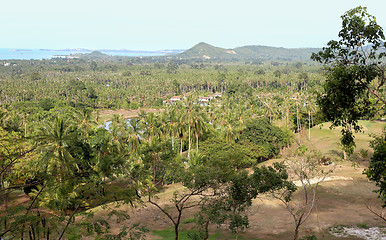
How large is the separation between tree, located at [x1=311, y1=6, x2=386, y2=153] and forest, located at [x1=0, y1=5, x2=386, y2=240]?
0.13 ft

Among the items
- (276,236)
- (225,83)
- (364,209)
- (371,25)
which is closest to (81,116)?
(276,236)

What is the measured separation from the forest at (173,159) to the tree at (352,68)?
4cm

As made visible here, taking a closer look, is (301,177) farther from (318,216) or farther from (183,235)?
(183,235)

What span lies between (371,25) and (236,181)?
940 centimetres

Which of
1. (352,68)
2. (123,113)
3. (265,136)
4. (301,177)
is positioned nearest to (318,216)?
(301,177)

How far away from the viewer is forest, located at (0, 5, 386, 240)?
10789 mm

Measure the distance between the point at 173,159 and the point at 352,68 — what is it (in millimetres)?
19949

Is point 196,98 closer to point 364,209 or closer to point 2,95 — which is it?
point 2,95

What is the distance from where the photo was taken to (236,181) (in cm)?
1588

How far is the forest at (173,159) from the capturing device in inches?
425

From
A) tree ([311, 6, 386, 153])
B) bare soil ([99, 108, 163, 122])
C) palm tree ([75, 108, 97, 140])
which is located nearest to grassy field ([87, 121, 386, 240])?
tree ([311, 6, 386, 153])

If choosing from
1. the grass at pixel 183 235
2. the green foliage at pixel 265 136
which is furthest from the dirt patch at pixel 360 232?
the green foliage at pixel 265 136

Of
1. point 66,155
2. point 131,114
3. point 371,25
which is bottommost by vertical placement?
point 131,114

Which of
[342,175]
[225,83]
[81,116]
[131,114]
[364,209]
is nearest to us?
[364,209]
